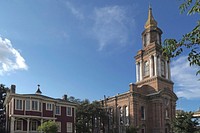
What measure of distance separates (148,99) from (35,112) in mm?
27680

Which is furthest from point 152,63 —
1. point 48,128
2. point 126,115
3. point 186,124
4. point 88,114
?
point 48,128

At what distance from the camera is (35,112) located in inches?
1623

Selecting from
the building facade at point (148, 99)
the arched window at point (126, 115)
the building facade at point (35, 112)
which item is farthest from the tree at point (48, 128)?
the arched window at point (126, 115)

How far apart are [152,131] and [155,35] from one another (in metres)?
21.5

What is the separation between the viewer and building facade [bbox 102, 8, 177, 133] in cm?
5856

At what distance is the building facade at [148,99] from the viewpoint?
58.6m

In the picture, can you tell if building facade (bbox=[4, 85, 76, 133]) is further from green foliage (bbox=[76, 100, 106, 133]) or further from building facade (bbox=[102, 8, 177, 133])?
building facade (bbox=[102, 8, 177, 133])

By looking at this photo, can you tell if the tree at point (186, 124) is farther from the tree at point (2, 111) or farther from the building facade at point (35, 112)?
the tree at point (2, 111)

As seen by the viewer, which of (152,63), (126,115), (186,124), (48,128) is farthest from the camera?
(152,63)

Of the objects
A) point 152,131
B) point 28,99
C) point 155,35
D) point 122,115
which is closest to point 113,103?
point 122,115

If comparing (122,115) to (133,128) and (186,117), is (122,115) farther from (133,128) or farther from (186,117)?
(186,117)

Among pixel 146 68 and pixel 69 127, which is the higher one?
pixel 146 68

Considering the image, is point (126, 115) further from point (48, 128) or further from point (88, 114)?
point (48, 128)

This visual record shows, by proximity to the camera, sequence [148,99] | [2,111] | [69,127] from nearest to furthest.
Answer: [69,127] → [2,111] → [148,99]
